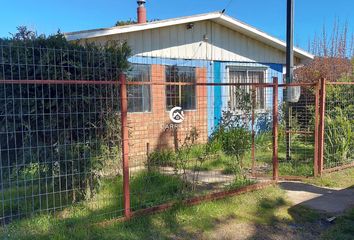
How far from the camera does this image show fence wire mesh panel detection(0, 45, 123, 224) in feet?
15.0

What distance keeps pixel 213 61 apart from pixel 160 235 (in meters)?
6.75

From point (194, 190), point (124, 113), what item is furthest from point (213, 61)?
point (124, 113)

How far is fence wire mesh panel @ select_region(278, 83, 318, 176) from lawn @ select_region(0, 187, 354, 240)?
2.26 metres

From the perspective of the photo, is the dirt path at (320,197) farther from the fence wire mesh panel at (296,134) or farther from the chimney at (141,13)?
the chimney at (141,13)

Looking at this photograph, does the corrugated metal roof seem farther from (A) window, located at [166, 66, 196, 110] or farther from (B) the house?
(A) window, located at [166, 66, 196, 110]

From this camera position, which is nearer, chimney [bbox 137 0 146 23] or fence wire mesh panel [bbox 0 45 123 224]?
fence wire mesh panel [bbox 0 45 123 224]

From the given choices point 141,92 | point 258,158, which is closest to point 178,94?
point 141,92

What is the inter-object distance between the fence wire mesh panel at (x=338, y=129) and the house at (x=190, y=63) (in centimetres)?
143

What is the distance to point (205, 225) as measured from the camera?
4441 mm

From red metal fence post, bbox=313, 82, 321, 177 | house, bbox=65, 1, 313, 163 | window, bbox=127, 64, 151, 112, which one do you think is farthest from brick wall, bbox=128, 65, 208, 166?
red metal fence post, bbox=313, 82, 321, 177

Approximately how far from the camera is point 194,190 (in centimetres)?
553

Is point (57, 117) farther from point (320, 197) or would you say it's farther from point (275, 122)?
point (320, 197)

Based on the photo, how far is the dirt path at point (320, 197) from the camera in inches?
203

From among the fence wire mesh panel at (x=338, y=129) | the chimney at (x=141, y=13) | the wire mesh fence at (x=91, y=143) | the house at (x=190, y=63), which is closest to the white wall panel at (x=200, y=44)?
the house at (x=190, y=63)
